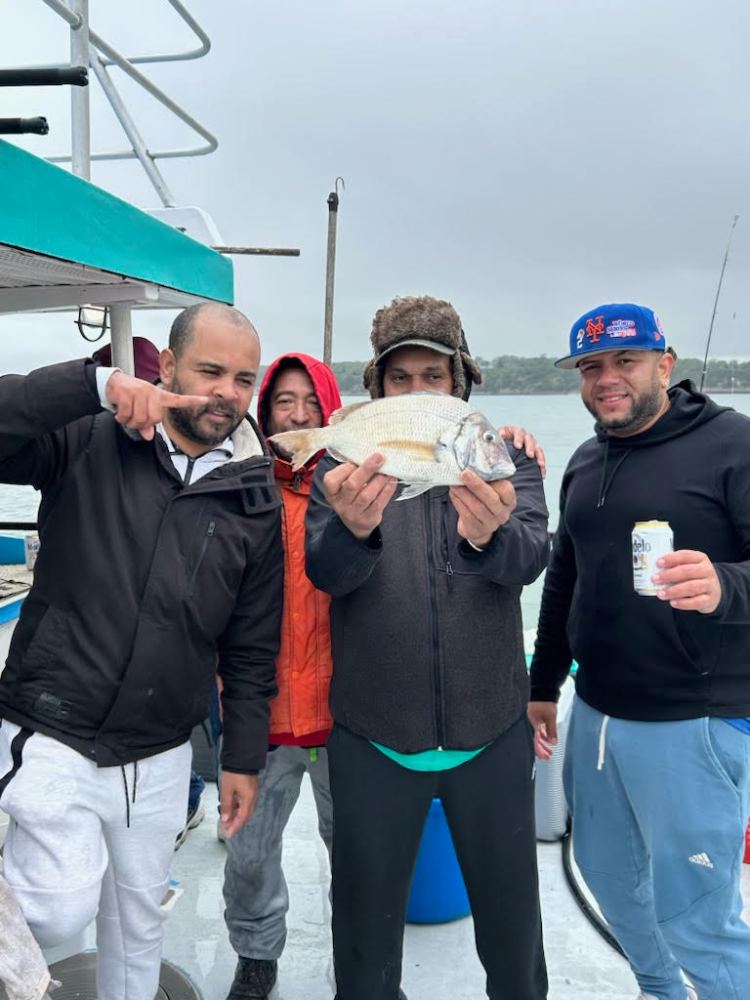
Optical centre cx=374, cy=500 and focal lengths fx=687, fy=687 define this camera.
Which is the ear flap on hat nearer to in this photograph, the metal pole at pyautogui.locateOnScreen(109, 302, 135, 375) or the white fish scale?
the white fish scale

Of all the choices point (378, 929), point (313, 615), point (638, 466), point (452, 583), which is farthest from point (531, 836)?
point (638, 466)

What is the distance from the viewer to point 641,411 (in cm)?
249

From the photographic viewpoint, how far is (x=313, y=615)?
239 cm

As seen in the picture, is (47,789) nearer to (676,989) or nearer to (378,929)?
(378,929)

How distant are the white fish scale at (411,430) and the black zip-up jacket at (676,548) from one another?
933mm

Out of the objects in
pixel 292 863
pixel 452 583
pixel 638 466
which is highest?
pixel 638 466

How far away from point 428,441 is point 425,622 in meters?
0.57

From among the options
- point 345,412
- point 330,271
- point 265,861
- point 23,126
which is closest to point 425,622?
point 345,412

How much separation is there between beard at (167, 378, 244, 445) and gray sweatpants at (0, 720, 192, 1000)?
0.95 m

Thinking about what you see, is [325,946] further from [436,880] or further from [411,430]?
[411,430]

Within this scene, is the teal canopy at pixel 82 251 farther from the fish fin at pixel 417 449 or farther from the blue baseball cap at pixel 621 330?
the blue baseball cap at pixel 621 330

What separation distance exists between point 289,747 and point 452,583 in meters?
1.00

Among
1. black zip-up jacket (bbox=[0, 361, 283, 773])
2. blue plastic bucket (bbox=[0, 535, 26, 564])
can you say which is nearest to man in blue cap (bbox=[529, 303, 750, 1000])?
black zip-up jacket (bbox=[0, 361, 283, 773])

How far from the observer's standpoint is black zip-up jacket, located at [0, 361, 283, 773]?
1.89 m
